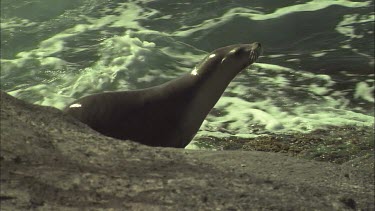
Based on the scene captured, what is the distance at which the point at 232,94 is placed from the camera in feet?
23.5

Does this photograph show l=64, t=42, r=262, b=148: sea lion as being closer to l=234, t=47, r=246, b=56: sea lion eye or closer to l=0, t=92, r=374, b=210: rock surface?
l=234, t=47, r=246, b=56: sea lion eye

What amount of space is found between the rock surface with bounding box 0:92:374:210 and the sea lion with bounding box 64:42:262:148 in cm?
129

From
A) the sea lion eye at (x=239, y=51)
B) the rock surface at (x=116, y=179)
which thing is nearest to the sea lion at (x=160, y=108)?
the sea lion eye at (x=239, y=51)

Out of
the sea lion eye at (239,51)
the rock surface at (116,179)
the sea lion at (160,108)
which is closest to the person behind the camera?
the rock surface at (116,179)

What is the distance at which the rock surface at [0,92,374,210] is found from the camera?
239 centimetres

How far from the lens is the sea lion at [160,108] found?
456cm

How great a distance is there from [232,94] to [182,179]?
14.7ft

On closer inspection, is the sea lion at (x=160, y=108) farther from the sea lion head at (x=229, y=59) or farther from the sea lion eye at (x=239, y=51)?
the sea lion eye at (x=239, y=51)

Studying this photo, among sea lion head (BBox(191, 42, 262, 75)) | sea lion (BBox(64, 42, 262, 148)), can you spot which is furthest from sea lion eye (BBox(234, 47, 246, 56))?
sea lion (BBox(64, 42, 262, 148))

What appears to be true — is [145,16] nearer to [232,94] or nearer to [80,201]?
[232,94]

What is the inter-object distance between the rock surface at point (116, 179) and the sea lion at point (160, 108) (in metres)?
1.29

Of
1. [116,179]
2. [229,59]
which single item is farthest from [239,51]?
[116,179]

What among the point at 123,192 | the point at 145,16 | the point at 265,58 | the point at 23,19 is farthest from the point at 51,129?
the point at 23,19

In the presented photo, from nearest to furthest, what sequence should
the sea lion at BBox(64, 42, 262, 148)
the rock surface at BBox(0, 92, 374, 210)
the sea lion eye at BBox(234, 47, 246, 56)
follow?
1. the rock surface at BBox(0, 92, 374, 210)
2. the sea lion at BBox(64, 42, 262, 148)
3. the sea lion eye at BBox(234, 47, 246, 56)
